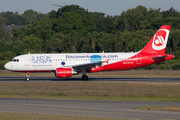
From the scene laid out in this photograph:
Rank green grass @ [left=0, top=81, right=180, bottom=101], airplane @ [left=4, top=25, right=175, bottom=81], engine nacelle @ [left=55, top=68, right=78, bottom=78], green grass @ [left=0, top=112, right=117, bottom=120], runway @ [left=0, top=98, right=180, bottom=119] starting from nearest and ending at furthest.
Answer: green grass @ [left=0, top=112, right=117, bottom=120] < runway @ [left=0, top=98, right=180, bottom=119] < green grass @ [left=0, top=81, right=180, bottom=101] < engine nacelle @ [left=55, top=68, right=78, bottom=78] < airplane @ [left=4, top=25, right=175, bottom=81]

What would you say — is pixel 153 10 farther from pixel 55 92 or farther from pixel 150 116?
pixel 150 116

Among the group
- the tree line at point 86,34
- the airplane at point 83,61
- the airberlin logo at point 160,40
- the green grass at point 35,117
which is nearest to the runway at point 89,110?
the green grass at point 35,117

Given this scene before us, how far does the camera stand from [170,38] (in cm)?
8138

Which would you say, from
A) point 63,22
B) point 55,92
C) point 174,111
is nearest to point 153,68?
point 55,92

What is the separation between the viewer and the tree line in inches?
3179

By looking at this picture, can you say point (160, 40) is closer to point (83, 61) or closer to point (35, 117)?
point (83, 61)

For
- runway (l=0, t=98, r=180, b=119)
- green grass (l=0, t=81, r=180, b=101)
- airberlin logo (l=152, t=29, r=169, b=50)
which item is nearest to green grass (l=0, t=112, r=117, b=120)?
runway (l=0, t=98, r=180, b=119)

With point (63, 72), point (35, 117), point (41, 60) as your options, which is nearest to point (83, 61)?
point (63, 72)

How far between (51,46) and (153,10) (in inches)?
2919

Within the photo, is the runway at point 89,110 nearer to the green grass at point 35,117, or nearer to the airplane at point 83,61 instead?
the green grass at point 35,117

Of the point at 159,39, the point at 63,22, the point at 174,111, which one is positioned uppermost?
the point at 63,22

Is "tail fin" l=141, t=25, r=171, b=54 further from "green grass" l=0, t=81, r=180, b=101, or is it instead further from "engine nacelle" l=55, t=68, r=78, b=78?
"green grass" l=0, t=81, r=180, b=101

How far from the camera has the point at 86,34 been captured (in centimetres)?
10438

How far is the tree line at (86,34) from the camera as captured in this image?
265 ft
